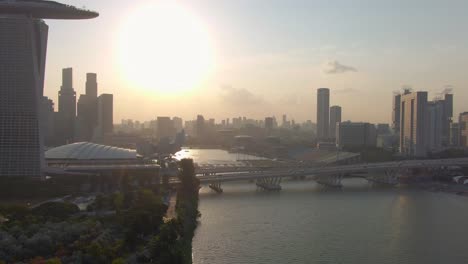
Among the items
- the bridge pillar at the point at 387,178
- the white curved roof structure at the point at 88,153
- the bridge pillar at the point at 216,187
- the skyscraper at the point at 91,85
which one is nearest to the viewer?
the bridge pillar at the point at 216,187

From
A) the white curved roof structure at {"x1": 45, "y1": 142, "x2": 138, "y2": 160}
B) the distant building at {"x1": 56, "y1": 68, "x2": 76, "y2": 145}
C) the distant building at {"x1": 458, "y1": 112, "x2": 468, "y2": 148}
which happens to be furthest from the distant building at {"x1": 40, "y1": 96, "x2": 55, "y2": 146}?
the distant building at {"x1": 458, "y1": 112, "x2": 468, "y2": 148}

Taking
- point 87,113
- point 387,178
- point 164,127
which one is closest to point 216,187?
point 387,178

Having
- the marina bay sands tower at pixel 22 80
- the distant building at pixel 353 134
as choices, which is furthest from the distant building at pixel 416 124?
the marina bay sands tower at pixel 22 80

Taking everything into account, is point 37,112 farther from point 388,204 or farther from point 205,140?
point 205,140

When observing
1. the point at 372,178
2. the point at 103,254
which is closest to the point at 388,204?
the point at 372,178

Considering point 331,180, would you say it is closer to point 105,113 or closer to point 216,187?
point 216,187

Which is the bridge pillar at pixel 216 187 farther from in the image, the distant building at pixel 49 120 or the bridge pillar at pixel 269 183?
the distant building at pixel 49 120

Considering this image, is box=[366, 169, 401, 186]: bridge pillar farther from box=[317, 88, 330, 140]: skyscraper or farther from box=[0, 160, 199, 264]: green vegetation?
box=[317, 88, 330, 140]: skyscraper
